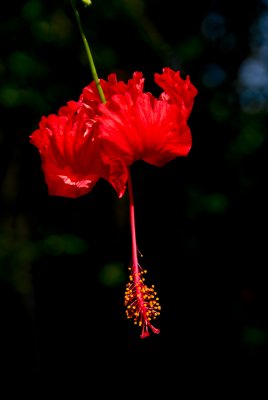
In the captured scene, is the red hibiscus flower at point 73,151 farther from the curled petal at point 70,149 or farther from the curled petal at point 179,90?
the curled petal at point 179,90

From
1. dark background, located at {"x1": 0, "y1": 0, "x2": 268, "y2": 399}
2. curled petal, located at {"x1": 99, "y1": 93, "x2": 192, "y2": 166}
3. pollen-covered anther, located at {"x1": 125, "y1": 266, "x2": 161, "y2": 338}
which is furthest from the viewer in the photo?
dark background, located at {"x1": 0, "y1": 0, "x2": 268, "y2": 399}

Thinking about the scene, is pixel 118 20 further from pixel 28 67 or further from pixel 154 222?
pixel 154 222

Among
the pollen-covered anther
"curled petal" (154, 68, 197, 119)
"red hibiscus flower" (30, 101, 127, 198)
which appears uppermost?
"curled petal" (154, 68, 197, 119)

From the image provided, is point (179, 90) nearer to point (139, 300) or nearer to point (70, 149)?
point (70, 149)

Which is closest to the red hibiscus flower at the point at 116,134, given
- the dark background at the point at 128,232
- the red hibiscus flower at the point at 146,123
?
the red hibiscus flower at the point at 146,123

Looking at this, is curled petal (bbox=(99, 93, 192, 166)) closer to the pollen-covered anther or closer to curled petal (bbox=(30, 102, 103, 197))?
curled petal (bbox=(30, 102, 103, 197))

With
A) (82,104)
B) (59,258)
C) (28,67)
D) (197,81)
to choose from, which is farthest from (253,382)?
(82,104)

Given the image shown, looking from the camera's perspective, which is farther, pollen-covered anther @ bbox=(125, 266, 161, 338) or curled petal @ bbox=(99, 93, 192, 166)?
pollen-covered anther @ bbox=(125, 266, 161, 338)

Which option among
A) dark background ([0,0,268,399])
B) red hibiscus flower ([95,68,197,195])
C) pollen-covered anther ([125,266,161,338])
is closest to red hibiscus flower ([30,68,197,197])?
red hibiscus flower ([95,68,197,195])

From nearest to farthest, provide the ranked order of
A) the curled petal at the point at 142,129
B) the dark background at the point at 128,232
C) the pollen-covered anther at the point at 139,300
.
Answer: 1. the curled petal at the point at 142,129
2. the pollen-covered anther at the point at 139,300
3. the dark background at the point at 128,232
